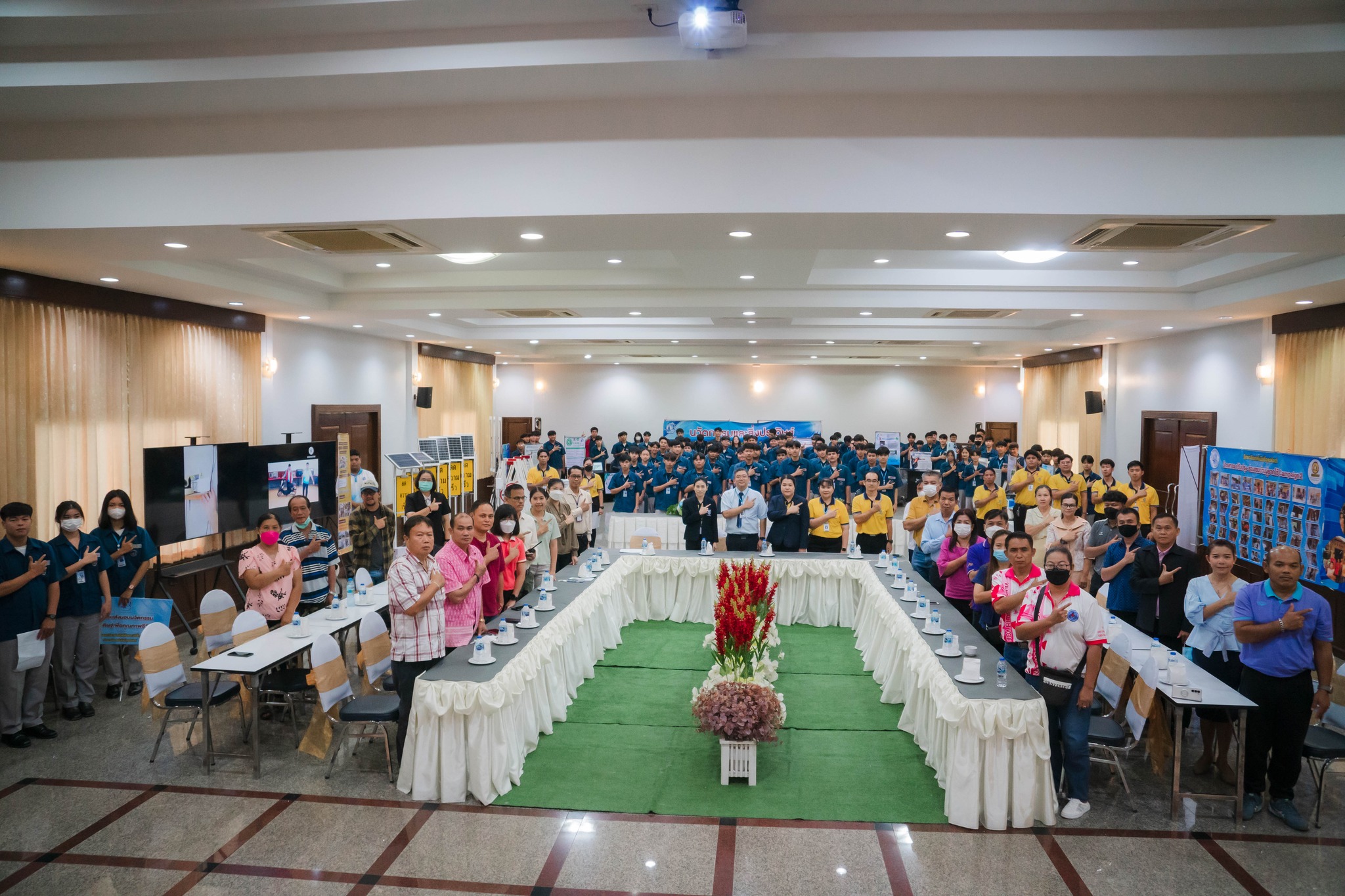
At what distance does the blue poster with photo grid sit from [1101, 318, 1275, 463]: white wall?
1298mm

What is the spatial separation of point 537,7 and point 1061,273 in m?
6.05

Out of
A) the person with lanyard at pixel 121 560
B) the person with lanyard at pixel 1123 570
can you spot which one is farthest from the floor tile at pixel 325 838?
the person with lanyard at pixel 1123 570

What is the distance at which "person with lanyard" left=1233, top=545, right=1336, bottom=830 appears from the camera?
4441 millimetres

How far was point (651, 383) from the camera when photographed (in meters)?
22.2

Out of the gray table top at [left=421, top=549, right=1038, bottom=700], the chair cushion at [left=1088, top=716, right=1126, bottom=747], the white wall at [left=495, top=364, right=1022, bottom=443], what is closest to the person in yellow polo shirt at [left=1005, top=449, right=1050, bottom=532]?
the gray table top at [left=421, top=549, right=1038, bottom=700]

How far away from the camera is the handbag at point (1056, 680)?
14.5 ft

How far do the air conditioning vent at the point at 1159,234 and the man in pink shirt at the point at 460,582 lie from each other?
4267 mm

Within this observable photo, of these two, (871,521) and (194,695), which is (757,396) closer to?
(871,521)

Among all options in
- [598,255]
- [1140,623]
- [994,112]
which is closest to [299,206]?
[598,255]

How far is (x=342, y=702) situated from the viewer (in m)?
5.14

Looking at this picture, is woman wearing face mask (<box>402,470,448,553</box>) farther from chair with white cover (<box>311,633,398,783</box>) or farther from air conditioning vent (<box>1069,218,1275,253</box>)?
air conditioning vent (<box>1069,218,1275,253</box>)

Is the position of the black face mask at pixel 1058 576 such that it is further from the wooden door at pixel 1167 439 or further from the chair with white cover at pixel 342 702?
the wooden door at pixel 1167 439

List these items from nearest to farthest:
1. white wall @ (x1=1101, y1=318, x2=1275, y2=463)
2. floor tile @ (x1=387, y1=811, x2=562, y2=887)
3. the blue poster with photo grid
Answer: floor tile @ (x1=387, y1=811, x2=562, y2=887)
the blue poster with photo grid
white wall @ (x1=1101, y1=318, x2=1275, y2=463)

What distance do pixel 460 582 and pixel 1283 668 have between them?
487 cm
